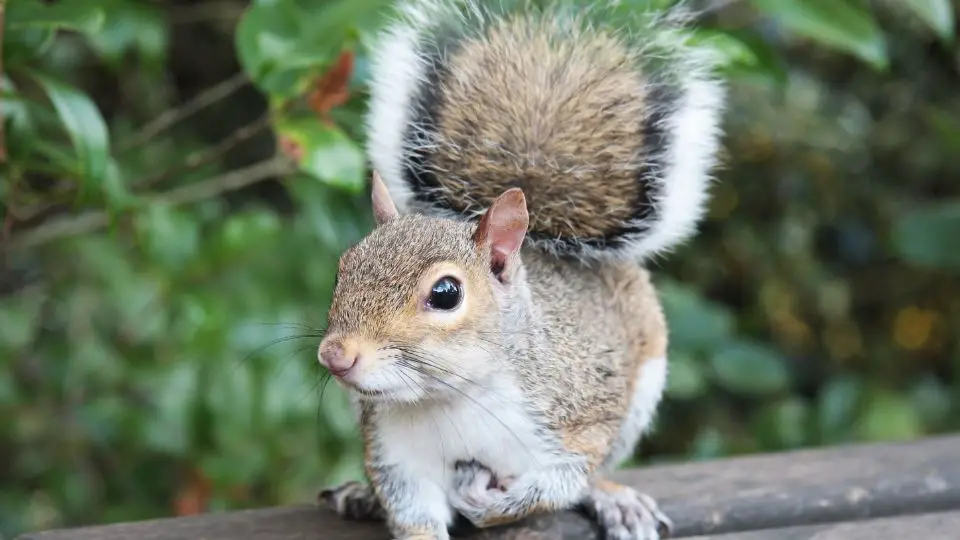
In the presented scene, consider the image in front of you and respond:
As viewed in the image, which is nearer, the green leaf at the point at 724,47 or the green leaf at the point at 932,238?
the green leaf at the point at 724,47

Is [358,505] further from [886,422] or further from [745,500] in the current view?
[886,422]

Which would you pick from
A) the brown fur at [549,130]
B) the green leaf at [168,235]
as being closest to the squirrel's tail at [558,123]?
the brown fur at [549,130]

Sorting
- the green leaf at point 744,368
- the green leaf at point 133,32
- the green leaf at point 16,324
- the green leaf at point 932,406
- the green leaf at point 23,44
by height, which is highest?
the green leaf at point 23,44

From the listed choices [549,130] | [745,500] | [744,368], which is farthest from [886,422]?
[549,130]

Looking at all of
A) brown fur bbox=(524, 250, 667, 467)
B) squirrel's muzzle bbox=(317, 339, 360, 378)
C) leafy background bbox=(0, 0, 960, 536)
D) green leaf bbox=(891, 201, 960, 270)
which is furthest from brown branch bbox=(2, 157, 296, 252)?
green leaf bbox=(891, 201, 960, 270)

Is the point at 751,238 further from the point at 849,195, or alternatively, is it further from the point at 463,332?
the point at 463,332

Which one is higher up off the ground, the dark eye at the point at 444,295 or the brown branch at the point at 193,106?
the brown branch at the point at 193,106

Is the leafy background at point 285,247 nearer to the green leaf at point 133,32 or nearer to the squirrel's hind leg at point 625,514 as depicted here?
the green leaf at point 133,32

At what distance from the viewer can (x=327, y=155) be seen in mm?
1014

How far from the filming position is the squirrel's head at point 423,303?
29.7 inches

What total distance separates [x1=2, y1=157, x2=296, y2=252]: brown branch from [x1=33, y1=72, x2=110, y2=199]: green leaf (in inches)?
9.8

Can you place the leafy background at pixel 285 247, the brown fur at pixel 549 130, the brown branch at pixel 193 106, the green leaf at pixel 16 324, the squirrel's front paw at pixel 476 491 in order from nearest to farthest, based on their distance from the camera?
the squirrel's front paw at pixel 476 491
the brown fur at pixel 549 130
the leafy background at pixel 285 247
the brown branch at pixel 193 106
the green leaf at pixel 16 324

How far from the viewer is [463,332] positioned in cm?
80

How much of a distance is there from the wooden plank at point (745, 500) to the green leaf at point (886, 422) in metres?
0.44
